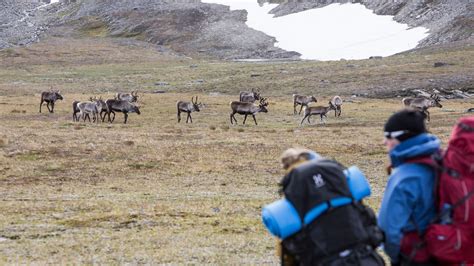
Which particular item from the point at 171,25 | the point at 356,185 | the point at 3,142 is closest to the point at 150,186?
the point at 3,142

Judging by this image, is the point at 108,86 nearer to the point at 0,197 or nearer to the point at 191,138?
the point at 191,138

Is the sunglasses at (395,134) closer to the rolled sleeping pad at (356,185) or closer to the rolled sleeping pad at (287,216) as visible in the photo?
the rolled sleeping pad at (356,185)

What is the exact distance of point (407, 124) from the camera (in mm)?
6285

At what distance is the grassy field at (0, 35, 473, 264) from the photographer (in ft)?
43.5

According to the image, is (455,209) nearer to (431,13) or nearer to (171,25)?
(431,13)

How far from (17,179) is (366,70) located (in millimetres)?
64572

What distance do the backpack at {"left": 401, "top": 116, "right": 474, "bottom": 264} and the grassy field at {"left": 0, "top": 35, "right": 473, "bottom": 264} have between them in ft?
20.6

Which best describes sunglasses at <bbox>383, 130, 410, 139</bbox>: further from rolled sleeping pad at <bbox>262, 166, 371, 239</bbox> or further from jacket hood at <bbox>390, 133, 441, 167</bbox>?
rolled sleeping pad at <bbox>262, 166, 371, 239</bbox>

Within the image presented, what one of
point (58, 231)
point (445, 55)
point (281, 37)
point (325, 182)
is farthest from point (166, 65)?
point (325, 182)

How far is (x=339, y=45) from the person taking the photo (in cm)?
11788

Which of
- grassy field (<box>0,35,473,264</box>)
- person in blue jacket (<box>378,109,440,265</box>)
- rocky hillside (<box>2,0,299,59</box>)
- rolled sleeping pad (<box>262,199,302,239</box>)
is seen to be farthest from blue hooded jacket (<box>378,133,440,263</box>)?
rocky hillside (<box>2,0,299,59</box>)

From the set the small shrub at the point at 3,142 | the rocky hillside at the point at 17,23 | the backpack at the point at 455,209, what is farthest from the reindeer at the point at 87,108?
the rocky hillside at the point at 17,23

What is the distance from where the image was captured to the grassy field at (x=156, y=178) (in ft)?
43.5

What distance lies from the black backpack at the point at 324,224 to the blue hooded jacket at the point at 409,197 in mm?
266
